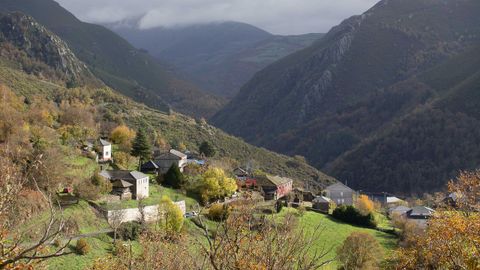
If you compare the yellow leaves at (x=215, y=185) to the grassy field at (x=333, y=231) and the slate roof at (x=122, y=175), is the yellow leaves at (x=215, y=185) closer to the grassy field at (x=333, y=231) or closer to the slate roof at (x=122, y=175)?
the grassy field at (x=333, y=231)

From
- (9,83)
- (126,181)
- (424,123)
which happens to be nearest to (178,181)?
(126,181)

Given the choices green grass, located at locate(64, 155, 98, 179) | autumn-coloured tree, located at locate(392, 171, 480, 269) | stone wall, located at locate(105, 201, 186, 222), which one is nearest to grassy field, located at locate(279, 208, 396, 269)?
stone wall, located at locate(105, 201, 186, 222)

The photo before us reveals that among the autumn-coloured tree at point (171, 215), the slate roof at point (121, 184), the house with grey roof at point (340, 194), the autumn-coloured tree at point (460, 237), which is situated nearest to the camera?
the autumn-coloured tree at point (460, 237)

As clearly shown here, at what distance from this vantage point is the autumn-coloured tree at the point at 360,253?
43.1 meters

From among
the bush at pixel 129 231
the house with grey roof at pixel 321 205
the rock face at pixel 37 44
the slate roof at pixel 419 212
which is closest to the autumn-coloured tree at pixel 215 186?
the house with grey roof at pixel 321 205

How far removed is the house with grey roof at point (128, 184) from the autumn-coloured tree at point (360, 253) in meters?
17.7

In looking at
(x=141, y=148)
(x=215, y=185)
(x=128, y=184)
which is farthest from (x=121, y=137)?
(x=128, y=184)

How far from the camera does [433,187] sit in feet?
496

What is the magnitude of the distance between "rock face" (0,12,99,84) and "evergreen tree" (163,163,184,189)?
103312 millimetres

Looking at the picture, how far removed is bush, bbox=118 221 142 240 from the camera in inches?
1619

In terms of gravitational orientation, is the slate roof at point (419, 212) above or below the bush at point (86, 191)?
below

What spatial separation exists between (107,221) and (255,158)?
7664 centimetres

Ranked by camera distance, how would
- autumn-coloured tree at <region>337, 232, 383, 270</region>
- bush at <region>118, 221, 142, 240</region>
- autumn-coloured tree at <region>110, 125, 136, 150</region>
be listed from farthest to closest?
1. autumn-coloured tree at <region>110, 125, 136, 150</region>
2. autumn-coloured tree at <region>337, 232, 383, 270</region>
3. bush at <region>118, 221, 142, 240</region>

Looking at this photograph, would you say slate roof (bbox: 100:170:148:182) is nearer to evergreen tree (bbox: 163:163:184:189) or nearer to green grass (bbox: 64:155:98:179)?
green grass (bbox: 64:155:98:179)
